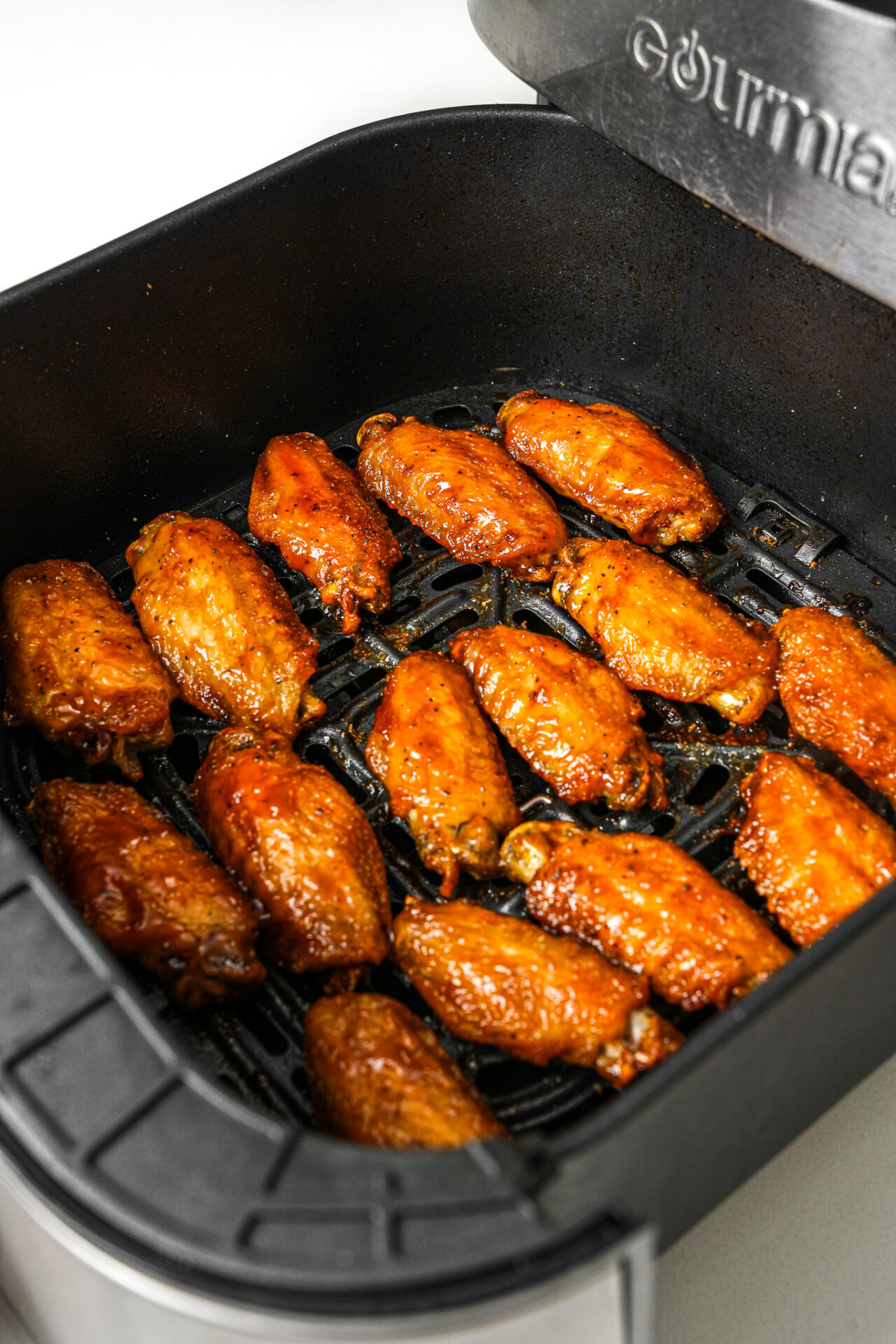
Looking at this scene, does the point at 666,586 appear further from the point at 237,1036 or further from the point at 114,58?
the point at 114,58

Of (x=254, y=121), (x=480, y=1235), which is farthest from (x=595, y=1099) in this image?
(x=254, y=121)

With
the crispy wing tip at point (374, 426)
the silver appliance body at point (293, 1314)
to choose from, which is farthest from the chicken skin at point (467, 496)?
the silver appliance body at point (293, 1314)

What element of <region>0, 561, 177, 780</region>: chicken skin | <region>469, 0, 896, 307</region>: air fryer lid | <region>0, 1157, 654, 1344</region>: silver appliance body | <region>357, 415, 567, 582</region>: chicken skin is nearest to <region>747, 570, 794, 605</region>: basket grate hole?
<region>357, 415, 567, 582</region>: chicken skin

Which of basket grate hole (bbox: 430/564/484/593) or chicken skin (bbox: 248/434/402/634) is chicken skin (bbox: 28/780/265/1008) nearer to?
chicken skin (bbox: 248/434/402/634)

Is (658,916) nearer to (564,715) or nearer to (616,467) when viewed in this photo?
(564,715)

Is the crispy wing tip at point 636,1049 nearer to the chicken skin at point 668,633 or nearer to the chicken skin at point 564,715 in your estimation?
the chicken skin at point 564,715
